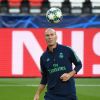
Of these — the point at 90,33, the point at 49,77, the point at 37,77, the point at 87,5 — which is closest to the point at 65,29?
the point at 90,33

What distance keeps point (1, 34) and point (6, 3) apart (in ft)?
13.5

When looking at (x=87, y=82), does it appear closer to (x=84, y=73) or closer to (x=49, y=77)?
(x=84, y=73)

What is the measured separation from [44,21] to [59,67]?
8.84 meters

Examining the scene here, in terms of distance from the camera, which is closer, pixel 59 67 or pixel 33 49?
pixel 59 67

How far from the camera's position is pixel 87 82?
12.9 m

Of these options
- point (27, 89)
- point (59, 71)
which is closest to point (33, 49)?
point (27, 89)

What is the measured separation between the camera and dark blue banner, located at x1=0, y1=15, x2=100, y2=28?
1473 centimetres

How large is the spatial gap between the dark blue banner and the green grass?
2.20 meters

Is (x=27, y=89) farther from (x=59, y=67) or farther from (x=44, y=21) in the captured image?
(x=59, y=67)

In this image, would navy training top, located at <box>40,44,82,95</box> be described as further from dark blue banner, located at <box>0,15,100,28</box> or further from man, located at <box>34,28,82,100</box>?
dark blue banner, located at <box>0,15,100,28</box>

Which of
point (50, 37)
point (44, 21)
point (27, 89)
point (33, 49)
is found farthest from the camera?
point (44, 21)

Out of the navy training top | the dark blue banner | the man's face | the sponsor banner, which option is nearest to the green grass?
the sponsor banner

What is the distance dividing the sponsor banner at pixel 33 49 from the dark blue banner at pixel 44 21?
1.26m

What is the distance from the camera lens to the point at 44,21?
14.7 m
